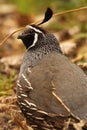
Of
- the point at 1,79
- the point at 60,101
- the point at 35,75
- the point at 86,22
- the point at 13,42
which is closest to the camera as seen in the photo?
the point at 60,101

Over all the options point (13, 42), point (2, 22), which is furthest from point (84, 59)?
point (2, 22)

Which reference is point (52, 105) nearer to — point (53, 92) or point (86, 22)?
point (53, 92)

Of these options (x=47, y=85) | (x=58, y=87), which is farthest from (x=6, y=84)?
(x=58, y=87)

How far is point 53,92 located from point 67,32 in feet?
18.7

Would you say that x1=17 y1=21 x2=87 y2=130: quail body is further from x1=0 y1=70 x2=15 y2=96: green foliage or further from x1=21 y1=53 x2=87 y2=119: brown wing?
x1=0 y1=70 x2=15 y2=96: green foliage

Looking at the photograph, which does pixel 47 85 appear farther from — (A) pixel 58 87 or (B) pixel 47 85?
(A) pixel 58 87

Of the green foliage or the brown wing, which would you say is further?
the green foliage

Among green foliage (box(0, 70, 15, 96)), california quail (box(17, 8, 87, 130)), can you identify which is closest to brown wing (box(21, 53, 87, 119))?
california quail (box(17, 8, 87, 130))

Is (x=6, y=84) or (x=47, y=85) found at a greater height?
(x=47, y=85)

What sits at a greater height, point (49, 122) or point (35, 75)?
point (35, 75)

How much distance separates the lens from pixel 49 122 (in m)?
5.78

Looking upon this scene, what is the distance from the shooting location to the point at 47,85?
587cm

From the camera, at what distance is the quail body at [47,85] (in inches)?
224

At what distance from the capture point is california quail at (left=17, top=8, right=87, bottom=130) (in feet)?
18.7
